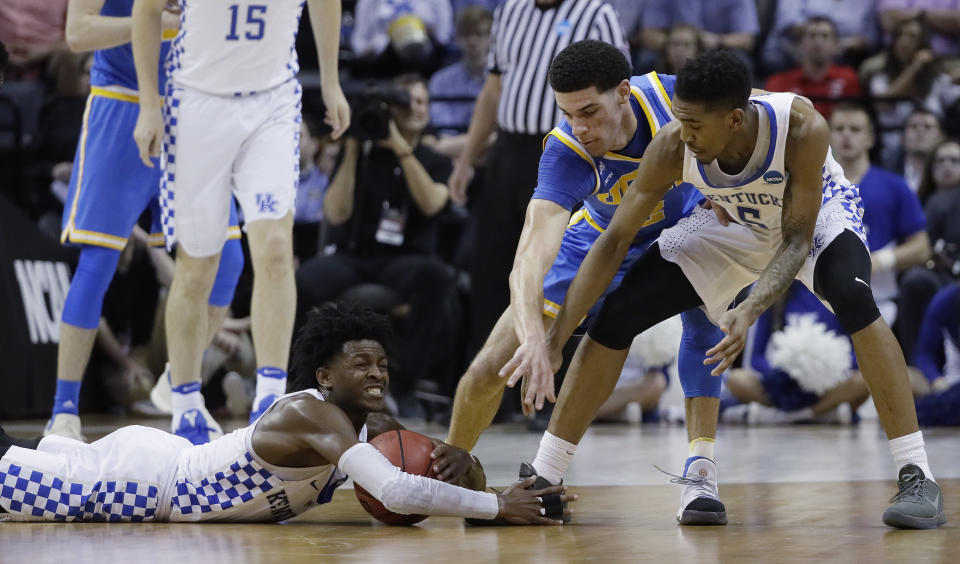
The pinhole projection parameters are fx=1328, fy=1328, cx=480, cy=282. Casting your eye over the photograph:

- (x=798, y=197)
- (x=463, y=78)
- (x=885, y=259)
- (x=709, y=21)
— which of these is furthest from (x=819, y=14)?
(x=798, y=197)

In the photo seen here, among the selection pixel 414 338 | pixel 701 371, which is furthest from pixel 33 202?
pixel 701 371

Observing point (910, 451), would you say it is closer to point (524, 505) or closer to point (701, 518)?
point (701, 518)

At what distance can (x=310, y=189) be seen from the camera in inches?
334

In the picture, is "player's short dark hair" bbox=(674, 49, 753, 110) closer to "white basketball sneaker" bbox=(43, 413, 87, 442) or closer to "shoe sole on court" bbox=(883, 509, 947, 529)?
"shoe sole on court" bbox=(883, 509, 947, 529)

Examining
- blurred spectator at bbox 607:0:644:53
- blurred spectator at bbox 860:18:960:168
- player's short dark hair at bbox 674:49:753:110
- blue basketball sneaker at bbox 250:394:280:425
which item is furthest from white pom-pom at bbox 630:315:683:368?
player's short dark hair at bbox 674:49:753:110

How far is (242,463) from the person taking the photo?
3582mm

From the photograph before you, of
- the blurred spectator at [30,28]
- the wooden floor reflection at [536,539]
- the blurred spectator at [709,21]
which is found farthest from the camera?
the blurred spectator at [709,21]

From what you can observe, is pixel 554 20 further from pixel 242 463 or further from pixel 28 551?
pixel 28 551

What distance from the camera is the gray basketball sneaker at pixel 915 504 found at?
3402mm

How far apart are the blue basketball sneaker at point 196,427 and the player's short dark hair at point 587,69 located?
6.75 feet

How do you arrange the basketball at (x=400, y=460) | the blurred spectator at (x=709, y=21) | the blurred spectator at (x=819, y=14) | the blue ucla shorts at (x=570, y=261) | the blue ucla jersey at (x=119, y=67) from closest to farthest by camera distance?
the basketball at (x=400, y=460)
the blue ucla shorts at (x=570, y=261)
the blue ucla jersey at (x=119, y=67)
the blurred spectator at (x=709, y=21)
the blurred spectator at (x=819, y=14)

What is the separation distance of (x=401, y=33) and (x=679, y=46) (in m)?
1.91

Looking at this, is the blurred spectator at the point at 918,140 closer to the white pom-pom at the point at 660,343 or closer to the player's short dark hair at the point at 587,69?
the white pom-pom at the point at 660,343

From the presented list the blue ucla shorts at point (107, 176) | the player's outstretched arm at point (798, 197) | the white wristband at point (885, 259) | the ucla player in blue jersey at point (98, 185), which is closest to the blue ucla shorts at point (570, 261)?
the player's outstretched arm at point (798, 197)
